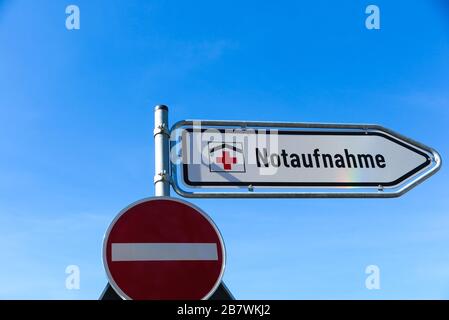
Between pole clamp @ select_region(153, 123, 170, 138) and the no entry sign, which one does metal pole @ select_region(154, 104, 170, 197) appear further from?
the no entry sign

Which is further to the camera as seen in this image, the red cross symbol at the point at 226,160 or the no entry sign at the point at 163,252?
the red cross symbol at the point at 226,160

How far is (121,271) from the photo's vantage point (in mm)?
3043

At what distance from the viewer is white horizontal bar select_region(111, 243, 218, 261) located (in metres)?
3.08

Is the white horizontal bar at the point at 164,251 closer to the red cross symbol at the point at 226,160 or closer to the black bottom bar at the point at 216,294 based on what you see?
the black bottom bar at the point at 216,294

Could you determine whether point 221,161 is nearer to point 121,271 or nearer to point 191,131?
point 191,131

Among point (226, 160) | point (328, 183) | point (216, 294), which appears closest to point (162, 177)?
point (226, 160)

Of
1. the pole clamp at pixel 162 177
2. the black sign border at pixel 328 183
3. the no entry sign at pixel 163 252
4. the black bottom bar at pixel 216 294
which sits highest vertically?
the black sign border at pixel 328 183

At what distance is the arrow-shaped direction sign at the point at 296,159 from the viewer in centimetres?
391

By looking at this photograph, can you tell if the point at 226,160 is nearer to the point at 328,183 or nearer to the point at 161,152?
the point at 161,152

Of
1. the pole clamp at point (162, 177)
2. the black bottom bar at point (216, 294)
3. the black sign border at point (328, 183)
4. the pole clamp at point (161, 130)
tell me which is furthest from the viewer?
the black sign border at point (328, 183)

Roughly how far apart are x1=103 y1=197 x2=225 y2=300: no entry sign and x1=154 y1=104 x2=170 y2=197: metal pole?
0.42 m

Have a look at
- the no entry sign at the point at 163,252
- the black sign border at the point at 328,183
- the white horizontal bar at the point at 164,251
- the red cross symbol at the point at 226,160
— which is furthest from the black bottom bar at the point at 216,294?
the red cross symbol at the point at 226,160
